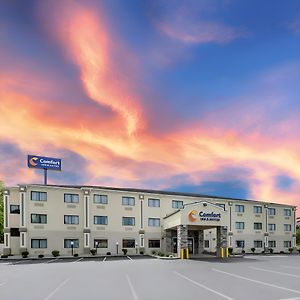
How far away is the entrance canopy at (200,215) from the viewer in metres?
39.1

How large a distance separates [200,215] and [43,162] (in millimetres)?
28156

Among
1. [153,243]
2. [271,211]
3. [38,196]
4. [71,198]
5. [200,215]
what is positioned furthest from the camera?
[271,211]

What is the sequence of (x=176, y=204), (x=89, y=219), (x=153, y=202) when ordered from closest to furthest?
(x=89, y=219) < (x=153, y=202) < (x=176, y=204)

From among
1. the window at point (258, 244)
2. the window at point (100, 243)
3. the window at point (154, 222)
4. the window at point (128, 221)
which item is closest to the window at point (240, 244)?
the window at point (258, 244)

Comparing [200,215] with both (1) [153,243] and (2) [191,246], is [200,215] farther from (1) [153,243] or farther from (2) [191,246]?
(1) [153,243]

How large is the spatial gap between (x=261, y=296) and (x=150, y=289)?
4898 mm

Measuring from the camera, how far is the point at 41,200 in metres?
44.7

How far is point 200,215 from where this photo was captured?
130 ft

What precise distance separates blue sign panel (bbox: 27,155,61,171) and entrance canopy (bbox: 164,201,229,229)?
23.6 meters

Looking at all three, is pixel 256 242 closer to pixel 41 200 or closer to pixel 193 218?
pixel 193 218

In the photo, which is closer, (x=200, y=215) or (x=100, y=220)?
(x=200, y=215)

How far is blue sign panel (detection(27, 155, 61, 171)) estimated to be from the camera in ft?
→ 167

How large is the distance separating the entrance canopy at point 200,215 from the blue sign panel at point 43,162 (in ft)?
77.5

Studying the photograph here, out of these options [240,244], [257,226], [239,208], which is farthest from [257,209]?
[240,244]
